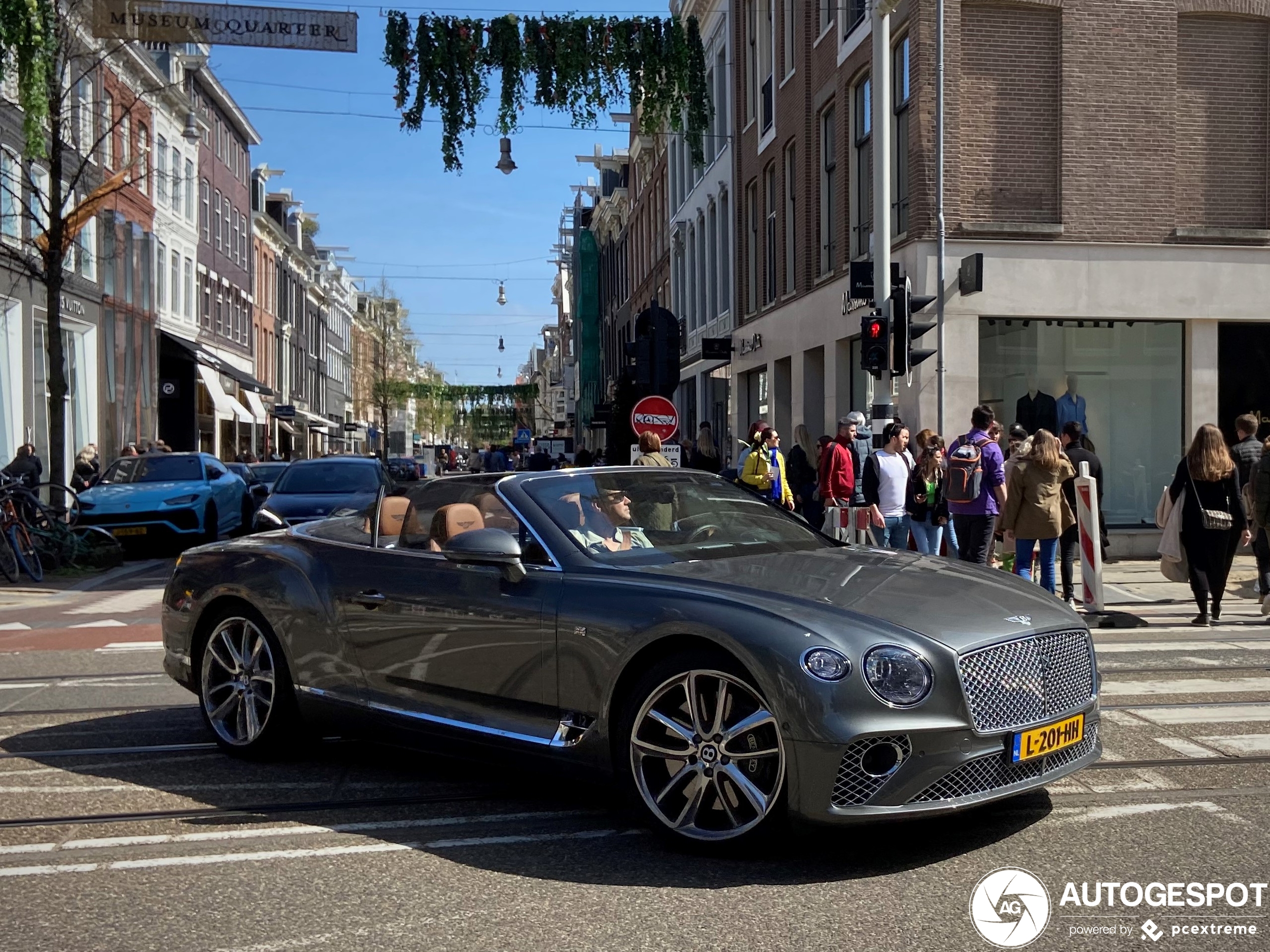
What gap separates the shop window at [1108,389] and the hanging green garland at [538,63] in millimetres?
5900

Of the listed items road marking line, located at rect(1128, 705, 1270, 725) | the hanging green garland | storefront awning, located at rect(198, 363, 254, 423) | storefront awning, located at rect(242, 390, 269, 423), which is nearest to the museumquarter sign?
the hanging green garland

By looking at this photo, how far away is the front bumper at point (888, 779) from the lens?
14.1 ft

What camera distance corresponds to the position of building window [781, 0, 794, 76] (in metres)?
24.5

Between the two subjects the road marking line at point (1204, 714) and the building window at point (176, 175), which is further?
the building window at point (176, 175)

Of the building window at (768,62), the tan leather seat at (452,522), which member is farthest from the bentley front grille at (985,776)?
the building window at (768,62)

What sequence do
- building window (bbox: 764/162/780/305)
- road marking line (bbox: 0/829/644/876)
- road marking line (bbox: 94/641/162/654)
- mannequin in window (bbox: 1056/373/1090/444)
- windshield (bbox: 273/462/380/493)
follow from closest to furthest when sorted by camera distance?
road marking line (bbox: 0/829/644/876) < road marking line (bbox: 94/641/162/654) < mannequin in window (bbox: 1056/373/1090/444) < windshield (bbox: 273/462/380/493) < building window (bbox: 764/162/780/305)

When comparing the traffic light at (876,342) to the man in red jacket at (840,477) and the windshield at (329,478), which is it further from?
the windshield at (329,478)

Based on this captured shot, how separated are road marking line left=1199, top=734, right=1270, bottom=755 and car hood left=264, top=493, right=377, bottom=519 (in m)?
12.9

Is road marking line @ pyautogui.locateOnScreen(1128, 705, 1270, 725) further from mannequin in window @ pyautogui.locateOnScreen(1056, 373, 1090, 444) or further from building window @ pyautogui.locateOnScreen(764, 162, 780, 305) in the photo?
building window @ pyautogui.locateOnScreen(764, 162, 780, 305)

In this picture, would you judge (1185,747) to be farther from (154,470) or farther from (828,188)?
(828,188)

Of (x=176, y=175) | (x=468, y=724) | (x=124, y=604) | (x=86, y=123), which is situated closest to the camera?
(x=468, y=724)

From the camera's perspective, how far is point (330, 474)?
762 inches

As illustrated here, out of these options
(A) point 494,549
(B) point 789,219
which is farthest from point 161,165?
(A) point 494,549

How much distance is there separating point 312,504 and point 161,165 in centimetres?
2607
